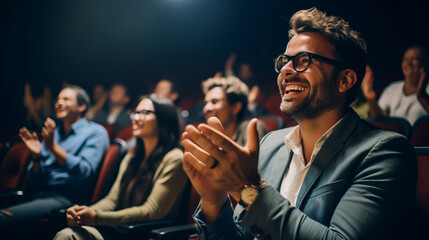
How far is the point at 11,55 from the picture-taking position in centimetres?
318

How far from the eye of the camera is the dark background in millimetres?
2891

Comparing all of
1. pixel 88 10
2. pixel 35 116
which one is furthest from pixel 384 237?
pixel 88 10

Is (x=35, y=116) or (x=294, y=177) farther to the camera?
(x=35, y=116)

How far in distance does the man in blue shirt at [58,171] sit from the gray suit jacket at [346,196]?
844 millimetres

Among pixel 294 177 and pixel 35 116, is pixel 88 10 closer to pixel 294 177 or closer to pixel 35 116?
pixel 35 116

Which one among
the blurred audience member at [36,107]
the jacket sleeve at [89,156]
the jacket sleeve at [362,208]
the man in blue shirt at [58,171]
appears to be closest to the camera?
the jacket sleeve at [362,208]

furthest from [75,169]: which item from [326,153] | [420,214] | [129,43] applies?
[129,43]

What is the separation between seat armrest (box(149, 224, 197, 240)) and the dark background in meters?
1.87

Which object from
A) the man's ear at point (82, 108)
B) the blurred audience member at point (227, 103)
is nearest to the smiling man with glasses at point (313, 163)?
the blurred audience member at point (227, 103)

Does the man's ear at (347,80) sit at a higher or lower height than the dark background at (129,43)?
lower

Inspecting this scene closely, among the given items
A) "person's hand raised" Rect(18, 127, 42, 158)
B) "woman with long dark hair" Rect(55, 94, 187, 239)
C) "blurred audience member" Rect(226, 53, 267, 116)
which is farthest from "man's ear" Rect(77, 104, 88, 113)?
"blurred audience member" Rect(226, 53, 267, 116)

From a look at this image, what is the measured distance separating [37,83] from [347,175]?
342 cm

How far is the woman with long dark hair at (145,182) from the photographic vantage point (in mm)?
980

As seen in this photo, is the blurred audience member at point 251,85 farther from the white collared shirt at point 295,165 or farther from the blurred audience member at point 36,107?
the blurred audience member at point 36,107
